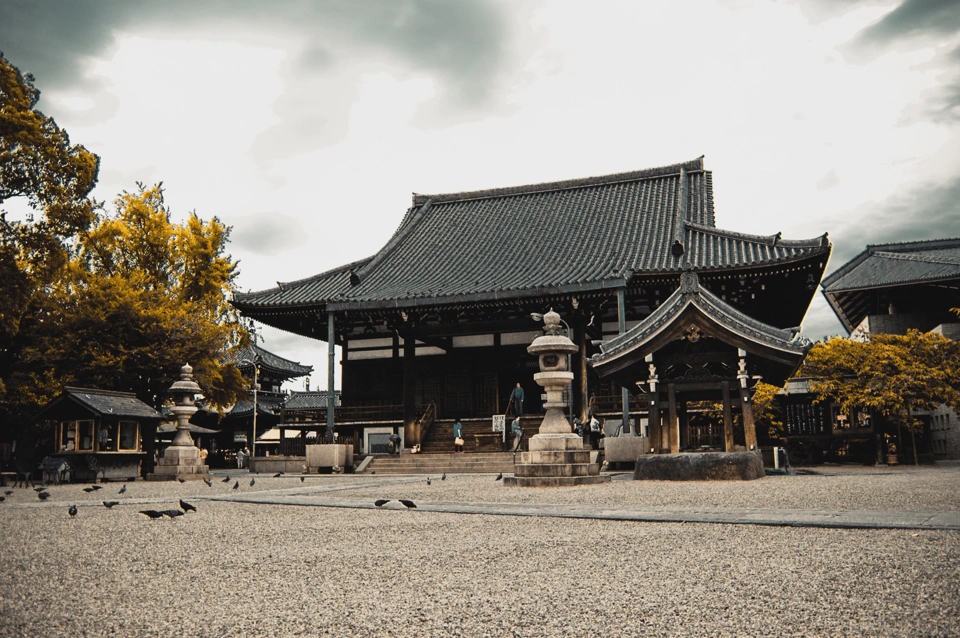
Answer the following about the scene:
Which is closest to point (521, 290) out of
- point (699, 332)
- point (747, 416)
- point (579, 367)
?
point (579, 367)

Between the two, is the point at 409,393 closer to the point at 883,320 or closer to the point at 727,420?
the point at 727,420

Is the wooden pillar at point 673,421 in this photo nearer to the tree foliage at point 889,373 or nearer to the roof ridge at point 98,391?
the tree foliage at point 889,373

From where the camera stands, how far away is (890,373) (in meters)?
18.5

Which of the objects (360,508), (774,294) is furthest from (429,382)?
(360,508)

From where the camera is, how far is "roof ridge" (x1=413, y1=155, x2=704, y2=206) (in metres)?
27.6

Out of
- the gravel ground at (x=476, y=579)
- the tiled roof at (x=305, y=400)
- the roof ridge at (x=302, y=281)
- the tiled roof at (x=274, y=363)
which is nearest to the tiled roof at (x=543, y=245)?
the roof ridge at (x=302, y=281)

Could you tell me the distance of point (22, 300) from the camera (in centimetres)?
1569

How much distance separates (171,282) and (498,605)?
24368 mm

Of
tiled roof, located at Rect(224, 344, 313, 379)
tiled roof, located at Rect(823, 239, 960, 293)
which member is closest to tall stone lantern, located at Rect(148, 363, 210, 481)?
tiled roof, located at Rect(823, 239, 960, 293)

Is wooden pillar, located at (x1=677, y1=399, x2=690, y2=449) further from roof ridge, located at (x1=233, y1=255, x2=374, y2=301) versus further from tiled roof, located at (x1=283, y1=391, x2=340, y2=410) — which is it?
tiled roof, located at (x1=283, y1=391, x2=340, y2=410)

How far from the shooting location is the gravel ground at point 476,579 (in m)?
3.21

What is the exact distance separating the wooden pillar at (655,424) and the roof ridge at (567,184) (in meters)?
17.1

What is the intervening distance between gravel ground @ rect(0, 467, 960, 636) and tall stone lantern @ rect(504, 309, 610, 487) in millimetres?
4773

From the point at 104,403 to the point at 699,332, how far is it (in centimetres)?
1463
